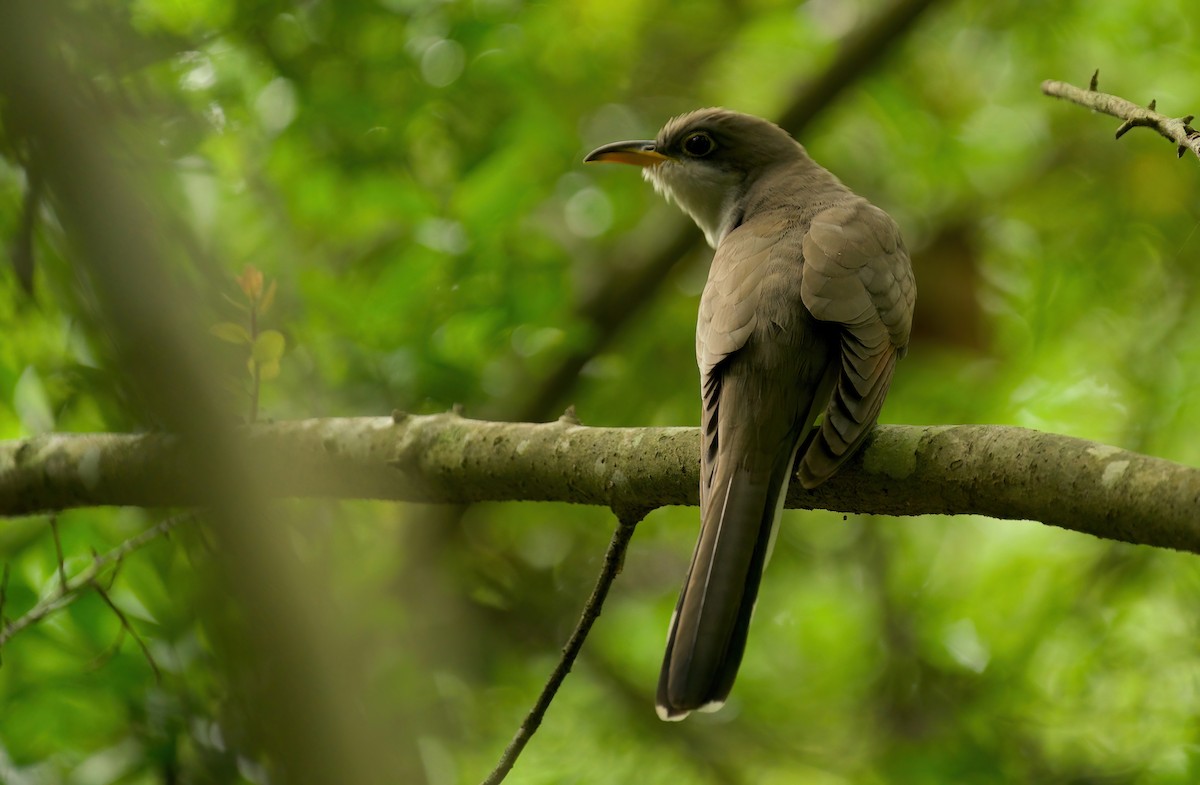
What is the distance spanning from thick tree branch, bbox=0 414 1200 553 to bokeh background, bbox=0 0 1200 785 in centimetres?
20

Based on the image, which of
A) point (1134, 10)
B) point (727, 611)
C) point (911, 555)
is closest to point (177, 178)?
point (727, 611)

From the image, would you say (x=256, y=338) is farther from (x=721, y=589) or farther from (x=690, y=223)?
(x=690, y=223)

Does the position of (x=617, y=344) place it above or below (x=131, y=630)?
below

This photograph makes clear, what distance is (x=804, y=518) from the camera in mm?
6047

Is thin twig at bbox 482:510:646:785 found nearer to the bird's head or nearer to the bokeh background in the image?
the bokeh background

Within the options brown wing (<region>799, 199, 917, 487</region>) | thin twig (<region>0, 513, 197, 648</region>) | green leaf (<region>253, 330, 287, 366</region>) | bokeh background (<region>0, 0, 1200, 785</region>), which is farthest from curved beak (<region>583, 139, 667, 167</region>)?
thin twig (<region>0, 513, 197, 648</region>)

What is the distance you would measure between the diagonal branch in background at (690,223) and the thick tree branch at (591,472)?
1956 mm

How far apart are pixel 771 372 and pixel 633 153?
202cm

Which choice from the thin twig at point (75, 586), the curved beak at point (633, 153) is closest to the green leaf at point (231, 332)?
the thin twig at point (75, 586)

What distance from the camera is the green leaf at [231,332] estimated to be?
10.3 feet

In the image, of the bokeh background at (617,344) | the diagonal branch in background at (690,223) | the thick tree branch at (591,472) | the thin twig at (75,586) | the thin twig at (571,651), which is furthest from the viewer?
the diagonal branch in background at (690,223)

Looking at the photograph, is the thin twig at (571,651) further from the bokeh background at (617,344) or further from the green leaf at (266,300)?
the green leaf at (266,300)

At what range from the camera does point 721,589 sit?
109 inches

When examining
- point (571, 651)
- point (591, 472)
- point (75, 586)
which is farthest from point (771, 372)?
point (75, 586)
